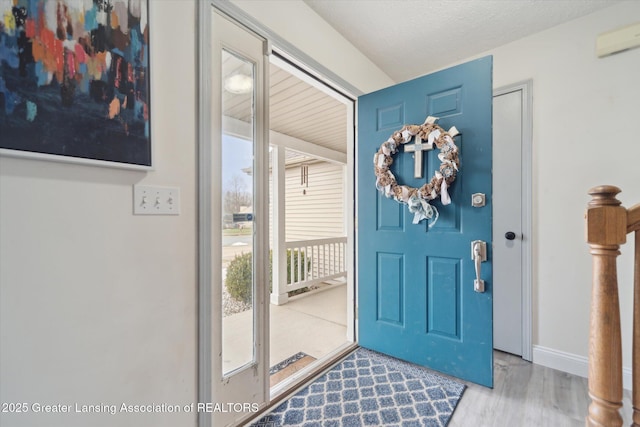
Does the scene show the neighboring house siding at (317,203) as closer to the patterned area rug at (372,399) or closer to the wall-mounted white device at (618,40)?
the patterned area rug at (372,399)

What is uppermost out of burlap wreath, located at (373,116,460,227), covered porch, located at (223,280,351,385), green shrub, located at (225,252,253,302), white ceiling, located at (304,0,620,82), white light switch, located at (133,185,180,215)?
white ceiling, located at (304,0,620,82)

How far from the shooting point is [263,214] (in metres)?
1.58

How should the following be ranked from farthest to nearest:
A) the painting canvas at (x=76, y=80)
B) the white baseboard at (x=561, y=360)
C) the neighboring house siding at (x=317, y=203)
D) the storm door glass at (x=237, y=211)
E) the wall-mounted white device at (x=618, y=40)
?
the neighboring house siding at (x=317, y=203) < the white baseboard at (x=561, y=360) < the wall-mounted white device at (x=618, y=40) < the storm door glass at (x=237, y=211) < the painting canvas at (x=76, y=80)

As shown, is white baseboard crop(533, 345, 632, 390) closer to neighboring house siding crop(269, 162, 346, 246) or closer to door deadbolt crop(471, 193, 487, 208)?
door deadbolt crop(471, 193, 487, 208)

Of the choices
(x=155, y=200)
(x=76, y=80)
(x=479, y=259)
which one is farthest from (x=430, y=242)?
(x=76, y=80)

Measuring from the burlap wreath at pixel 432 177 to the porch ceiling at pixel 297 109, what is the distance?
1005 millimetres

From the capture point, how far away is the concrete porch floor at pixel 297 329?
149 cm

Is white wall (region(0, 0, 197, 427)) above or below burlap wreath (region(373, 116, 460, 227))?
below

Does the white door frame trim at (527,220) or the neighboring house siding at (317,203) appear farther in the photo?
the neighboring house siding at (317,203)

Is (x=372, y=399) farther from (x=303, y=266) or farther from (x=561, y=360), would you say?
(x=303, y=266)

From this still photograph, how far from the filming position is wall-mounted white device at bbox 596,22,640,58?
5.61 ft

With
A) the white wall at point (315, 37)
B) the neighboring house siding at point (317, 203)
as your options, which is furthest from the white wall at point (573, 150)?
the neighboring house siding at point (317, 203)

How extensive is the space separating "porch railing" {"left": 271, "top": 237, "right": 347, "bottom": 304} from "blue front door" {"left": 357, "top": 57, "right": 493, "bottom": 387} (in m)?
1.69

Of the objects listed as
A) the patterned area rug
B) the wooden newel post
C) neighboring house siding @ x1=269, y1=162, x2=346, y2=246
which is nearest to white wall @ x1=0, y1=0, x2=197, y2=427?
the patterned area rug
